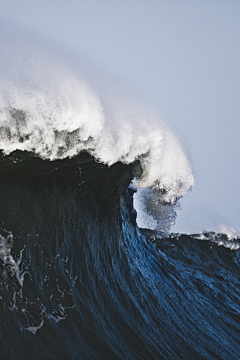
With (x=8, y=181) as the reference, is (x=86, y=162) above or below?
above

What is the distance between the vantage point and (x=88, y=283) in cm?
519

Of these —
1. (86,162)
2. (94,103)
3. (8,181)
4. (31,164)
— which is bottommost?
(8,181)

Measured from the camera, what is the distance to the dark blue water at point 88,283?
13.9 ft

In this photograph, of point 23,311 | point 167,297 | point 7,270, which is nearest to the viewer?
point 23,311

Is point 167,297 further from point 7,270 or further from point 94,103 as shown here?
point 94,103

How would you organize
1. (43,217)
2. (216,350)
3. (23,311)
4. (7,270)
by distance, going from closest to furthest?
(23,311)
(7,270)
(216,350)
(43,217)

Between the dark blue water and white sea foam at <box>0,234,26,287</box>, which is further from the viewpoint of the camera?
white sea foam at <box>0,234,26,287</box>

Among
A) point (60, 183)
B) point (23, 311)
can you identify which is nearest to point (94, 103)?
point (60, 183)

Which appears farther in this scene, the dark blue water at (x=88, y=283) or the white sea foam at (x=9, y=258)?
the white sea foam at (x=9, y=258)

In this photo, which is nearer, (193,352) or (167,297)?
(193,352)

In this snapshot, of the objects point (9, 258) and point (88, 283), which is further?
point (88, 283)

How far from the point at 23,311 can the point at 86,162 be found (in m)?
2.93

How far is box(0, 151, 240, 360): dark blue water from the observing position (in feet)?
13.9

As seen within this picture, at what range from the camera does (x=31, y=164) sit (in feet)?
18.0
